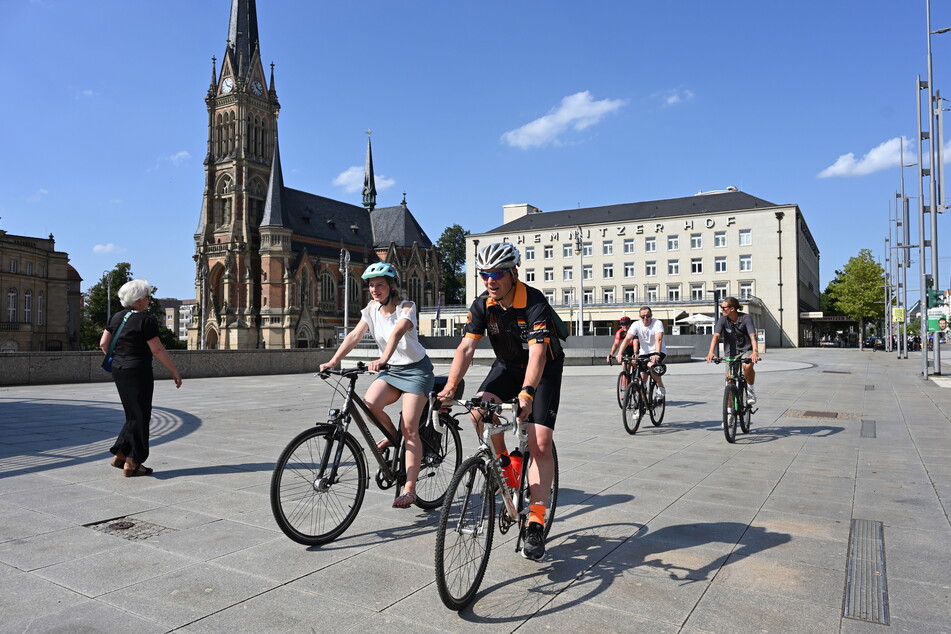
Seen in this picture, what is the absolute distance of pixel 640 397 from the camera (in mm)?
9820

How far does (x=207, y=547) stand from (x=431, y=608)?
5.69 feet

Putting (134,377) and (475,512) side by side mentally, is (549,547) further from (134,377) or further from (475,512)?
(134,377)

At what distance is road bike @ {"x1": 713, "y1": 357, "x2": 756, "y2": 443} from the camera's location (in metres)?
8.78

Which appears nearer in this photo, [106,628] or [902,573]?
[106,628]

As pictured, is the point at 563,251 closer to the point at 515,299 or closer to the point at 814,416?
the point at 814,416

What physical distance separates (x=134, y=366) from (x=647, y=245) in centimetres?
7436

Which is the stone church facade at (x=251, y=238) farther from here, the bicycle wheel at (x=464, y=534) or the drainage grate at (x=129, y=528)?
the bicycle wheel at (x=464, y=534)

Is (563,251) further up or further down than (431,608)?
further up

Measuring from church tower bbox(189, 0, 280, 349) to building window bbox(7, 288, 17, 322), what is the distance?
59.9 feet

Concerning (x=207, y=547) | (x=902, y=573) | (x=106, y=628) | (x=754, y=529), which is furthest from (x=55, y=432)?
(x=902, y=573)

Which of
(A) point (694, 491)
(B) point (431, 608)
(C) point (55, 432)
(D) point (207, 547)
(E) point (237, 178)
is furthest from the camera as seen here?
(E) point (237, 178)

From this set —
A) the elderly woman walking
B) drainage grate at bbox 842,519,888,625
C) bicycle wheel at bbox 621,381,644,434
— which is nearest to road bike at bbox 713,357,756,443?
bicycle wheel at bbox 621,381,644,434

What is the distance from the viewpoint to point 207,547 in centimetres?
426

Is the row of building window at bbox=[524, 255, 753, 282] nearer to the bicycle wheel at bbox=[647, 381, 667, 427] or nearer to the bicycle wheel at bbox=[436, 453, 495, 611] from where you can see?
the bicycle wheel at bbox=[647, 381, 667, 427]
